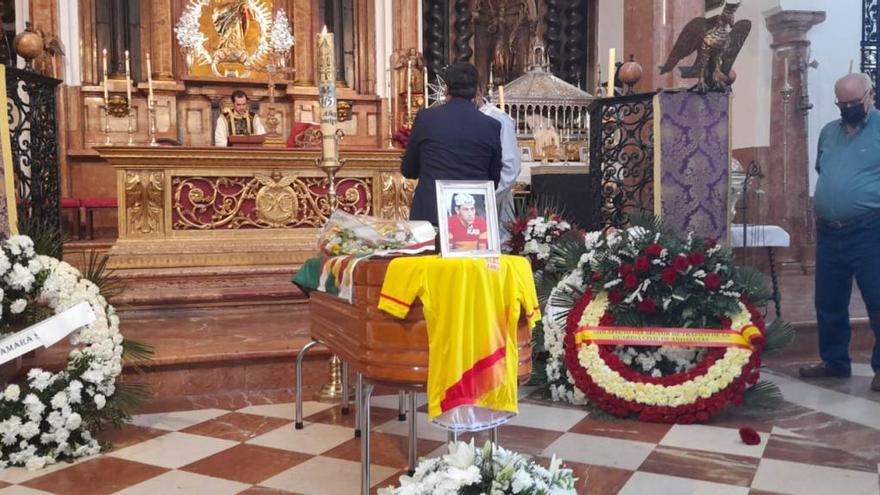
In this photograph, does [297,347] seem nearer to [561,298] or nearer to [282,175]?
[561,298]

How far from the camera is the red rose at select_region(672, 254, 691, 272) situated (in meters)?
4.07

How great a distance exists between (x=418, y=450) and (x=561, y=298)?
1.44 meters

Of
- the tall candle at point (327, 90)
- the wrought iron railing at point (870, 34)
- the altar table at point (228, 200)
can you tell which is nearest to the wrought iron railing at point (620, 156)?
the tall candle at point (327, 90)

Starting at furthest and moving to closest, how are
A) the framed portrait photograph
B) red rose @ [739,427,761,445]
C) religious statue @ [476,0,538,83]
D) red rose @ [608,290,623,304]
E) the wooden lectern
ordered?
1. religious statue @ [476,0,538,83]
2. the wooden lectern
3. red rose @ [608,290,623,304]
4. red rose @ [739,427,761,445]
5. the framed portrait photograph

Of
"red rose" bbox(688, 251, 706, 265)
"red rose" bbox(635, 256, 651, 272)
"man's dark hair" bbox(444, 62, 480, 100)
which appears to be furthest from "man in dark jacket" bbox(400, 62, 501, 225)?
"red rose" bbox(688, 251, 706, 265)

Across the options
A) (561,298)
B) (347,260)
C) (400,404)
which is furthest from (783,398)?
(347,260)

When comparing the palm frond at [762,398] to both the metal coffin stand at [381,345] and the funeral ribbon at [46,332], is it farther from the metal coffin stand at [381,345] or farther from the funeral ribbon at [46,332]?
the funeral ribbon at [46,332]

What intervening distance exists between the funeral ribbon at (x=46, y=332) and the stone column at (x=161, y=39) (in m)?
7.32

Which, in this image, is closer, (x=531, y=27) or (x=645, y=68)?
(x=645, y=68)

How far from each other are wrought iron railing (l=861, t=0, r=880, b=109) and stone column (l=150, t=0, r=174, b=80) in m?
8.39

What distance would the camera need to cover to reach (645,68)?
8.82 m

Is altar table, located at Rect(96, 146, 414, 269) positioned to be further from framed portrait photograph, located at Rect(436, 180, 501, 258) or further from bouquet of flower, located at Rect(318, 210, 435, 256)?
framed portrait photograph, located at Rect(436, 180, 501, 258)

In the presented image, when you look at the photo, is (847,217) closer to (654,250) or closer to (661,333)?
(654,250)

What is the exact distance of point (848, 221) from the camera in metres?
4.55
